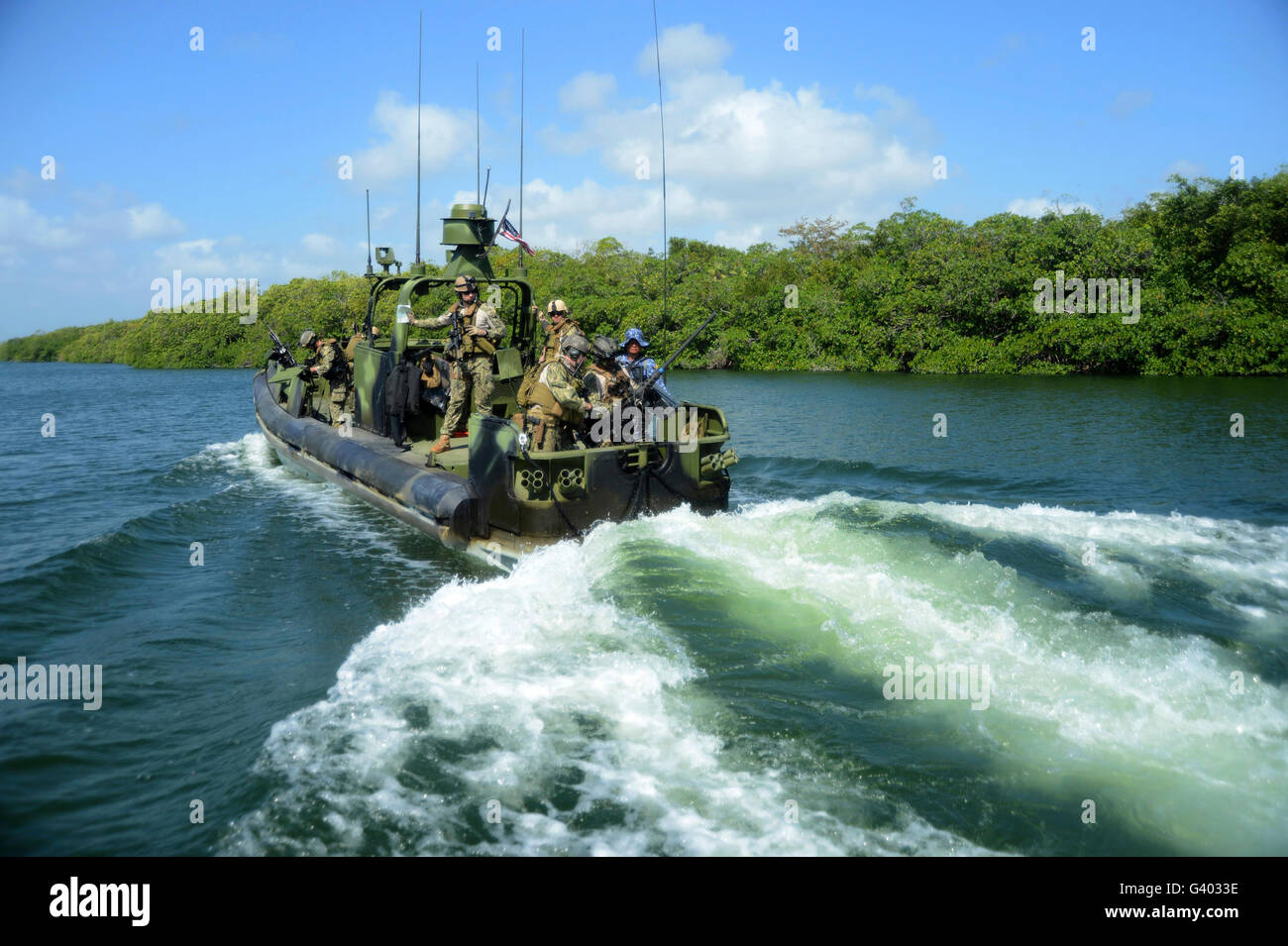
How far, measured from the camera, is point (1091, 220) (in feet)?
130

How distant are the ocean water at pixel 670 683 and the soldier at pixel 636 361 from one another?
159cm

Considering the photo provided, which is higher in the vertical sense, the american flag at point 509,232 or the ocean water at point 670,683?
the american flag at point 509,232

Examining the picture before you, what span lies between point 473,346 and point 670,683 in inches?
221

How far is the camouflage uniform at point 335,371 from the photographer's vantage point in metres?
13.8

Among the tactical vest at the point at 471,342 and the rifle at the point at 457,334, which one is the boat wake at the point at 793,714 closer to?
the tactical vest at the point at 471,342

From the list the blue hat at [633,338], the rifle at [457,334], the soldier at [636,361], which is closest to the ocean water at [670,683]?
the soldier at [636,361]

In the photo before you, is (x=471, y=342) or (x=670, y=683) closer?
(x=670, y=683)

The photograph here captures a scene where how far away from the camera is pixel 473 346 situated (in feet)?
33.8

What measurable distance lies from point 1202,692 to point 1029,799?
6.16 feet

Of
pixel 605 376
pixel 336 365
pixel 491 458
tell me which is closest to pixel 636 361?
pixel 605 376

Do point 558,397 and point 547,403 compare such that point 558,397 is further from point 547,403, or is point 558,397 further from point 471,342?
point 471,342
